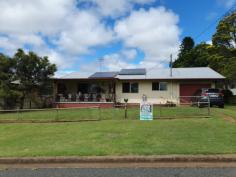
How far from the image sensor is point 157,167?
781 centimetres

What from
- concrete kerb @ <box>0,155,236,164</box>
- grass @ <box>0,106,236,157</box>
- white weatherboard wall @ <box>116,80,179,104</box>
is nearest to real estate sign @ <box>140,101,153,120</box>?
grass @ <box>0,106,236,157</box>

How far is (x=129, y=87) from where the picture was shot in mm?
32500

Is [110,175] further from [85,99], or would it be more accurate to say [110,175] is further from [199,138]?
[85,99]

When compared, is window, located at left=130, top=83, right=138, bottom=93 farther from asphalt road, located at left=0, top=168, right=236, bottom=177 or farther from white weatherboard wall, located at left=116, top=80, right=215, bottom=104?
asphalt road, located at left=0, top=168, right=236, bottom=177

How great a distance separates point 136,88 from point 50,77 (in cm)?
790

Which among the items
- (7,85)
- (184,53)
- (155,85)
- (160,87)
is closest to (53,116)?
(7,85)

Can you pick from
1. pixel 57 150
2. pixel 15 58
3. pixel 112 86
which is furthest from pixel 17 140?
pixel 112 86

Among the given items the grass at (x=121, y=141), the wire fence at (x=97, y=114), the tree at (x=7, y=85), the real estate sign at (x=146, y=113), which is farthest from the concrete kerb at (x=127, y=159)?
the tree at (x=7, y=85)

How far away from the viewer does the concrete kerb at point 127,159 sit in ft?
26.9

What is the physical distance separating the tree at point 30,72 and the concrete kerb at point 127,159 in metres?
20.7

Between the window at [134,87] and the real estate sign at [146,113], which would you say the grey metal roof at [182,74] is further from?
the real estate sign at [146,113]

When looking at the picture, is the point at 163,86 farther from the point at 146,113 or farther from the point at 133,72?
the point at 146,113

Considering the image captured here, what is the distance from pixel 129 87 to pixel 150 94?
6.79ft

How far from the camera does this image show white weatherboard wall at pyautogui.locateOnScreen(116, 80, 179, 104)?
104 ft
